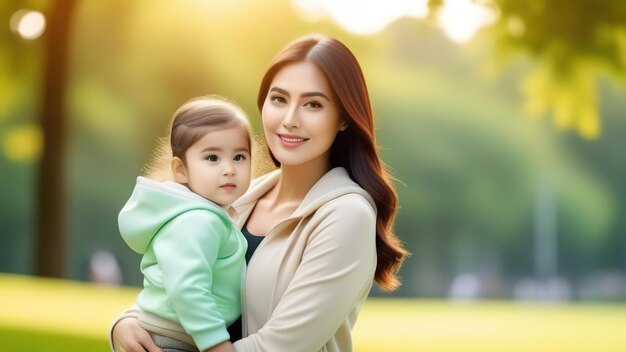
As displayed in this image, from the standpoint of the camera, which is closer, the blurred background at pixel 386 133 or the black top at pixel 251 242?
the black top at pixel 251 242

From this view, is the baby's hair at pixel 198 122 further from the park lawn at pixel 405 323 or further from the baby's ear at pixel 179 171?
the park lawn at pixel 405 323

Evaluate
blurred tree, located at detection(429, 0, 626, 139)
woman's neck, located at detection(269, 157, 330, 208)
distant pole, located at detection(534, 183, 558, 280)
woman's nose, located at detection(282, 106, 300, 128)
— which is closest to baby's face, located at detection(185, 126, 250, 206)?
woman's nose, located at detection(282, 106, 300, 128)

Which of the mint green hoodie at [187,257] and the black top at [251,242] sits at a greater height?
the black top at [251,242]

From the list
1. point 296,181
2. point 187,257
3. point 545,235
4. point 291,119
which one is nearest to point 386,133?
point 545,235

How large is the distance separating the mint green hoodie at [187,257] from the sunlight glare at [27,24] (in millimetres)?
7661

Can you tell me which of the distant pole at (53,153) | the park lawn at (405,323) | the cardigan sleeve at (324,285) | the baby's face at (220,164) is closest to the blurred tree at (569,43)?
the park lawn at (405,323)

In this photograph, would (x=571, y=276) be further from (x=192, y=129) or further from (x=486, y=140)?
(x=192, y=129)

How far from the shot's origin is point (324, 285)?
2.68m

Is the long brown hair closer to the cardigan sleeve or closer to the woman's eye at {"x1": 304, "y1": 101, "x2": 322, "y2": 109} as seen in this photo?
the woman's eye at {"x1": 304, "y1": 101, "x2": 322, "y2": 109}

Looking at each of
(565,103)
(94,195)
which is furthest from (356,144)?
(94,195)

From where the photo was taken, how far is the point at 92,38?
10.3m

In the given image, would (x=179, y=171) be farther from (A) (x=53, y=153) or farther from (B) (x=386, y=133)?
(B) (x=386, y=133)

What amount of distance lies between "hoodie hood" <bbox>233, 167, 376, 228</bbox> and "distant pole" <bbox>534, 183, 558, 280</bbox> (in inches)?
318

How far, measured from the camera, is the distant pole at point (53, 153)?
9.27 m
